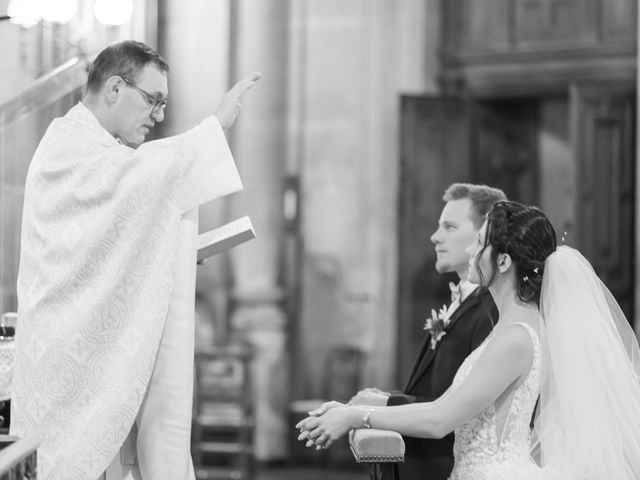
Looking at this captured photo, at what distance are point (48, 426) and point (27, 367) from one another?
19cm

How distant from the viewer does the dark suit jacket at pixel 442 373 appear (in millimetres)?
3902

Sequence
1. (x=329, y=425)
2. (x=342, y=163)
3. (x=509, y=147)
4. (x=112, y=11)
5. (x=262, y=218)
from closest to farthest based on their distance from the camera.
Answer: (x=329, y=425)
(x=112, y=11)
(x=262, y=218)
(x=342, y=163)
(x=509, y=147)

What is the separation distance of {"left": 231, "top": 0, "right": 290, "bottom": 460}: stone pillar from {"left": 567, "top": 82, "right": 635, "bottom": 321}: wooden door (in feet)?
7.61

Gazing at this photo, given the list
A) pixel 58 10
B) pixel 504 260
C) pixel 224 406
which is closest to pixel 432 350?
pixel 504 260

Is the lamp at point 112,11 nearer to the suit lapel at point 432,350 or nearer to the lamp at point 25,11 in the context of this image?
the lamp at point 25,11

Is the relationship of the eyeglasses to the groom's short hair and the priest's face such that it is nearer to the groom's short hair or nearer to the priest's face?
the priest's face

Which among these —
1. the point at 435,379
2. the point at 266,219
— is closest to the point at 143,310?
the point at 435,379

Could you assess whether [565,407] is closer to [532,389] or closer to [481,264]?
[532,389]

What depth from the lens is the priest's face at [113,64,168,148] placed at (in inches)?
141

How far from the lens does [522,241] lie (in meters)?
3.50

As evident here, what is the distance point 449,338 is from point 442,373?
0.13 metres

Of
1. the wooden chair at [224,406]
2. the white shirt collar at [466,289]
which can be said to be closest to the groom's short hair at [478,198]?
the white shirt collar at [466,289]

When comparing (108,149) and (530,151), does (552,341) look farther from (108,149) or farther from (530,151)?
(530,151)

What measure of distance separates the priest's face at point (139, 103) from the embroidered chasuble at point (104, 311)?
9 centimetres
